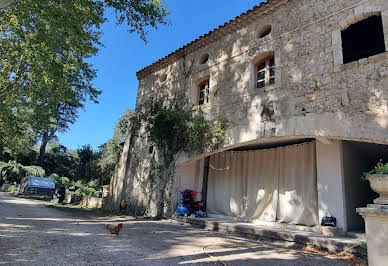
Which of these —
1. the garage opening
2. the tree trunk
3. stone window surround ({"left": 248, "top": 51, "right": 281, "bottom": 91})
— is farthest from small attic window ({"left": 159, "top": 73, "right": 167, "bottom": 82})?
the tree trunk

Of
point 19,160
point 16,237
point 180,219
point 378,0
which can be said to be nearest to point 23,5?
point 16,237

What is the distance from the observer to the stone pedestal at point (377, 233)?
9.40 ft

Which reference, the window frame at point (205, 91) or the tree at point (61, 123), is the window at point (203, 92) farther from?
the tree at point (61, 123)

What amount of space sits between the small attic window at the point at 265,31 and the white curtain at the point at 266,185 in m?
3.91

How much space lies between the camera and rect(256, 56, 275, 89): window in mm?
8639

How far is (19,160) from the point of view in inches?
1259

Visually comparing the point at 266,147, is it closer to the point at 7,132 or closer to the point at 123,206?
the point at 123,206

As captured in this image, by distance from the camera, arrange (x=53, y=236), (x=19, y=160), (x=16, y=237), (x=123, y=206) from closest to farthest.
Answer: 1. (x=16, y=237)
2. (x=53, y=236)
3. (x=123, y=206)
4. (x=19, y=160)

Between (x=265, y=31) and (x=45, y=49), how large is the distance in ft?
22.2

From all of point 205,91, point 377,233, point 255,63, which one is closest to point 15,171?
point 205,91

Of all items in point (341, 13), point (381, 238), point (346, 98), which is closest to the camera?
point (381, 238)

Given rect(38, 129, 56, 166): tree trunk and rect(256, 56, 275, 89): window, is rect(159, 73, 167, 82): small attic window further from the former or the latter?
rect(38, 129, 56, 166): tree trunk

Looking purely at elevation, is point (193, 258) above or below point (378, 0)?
below

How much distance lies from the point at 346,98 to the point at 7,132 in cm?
1394
